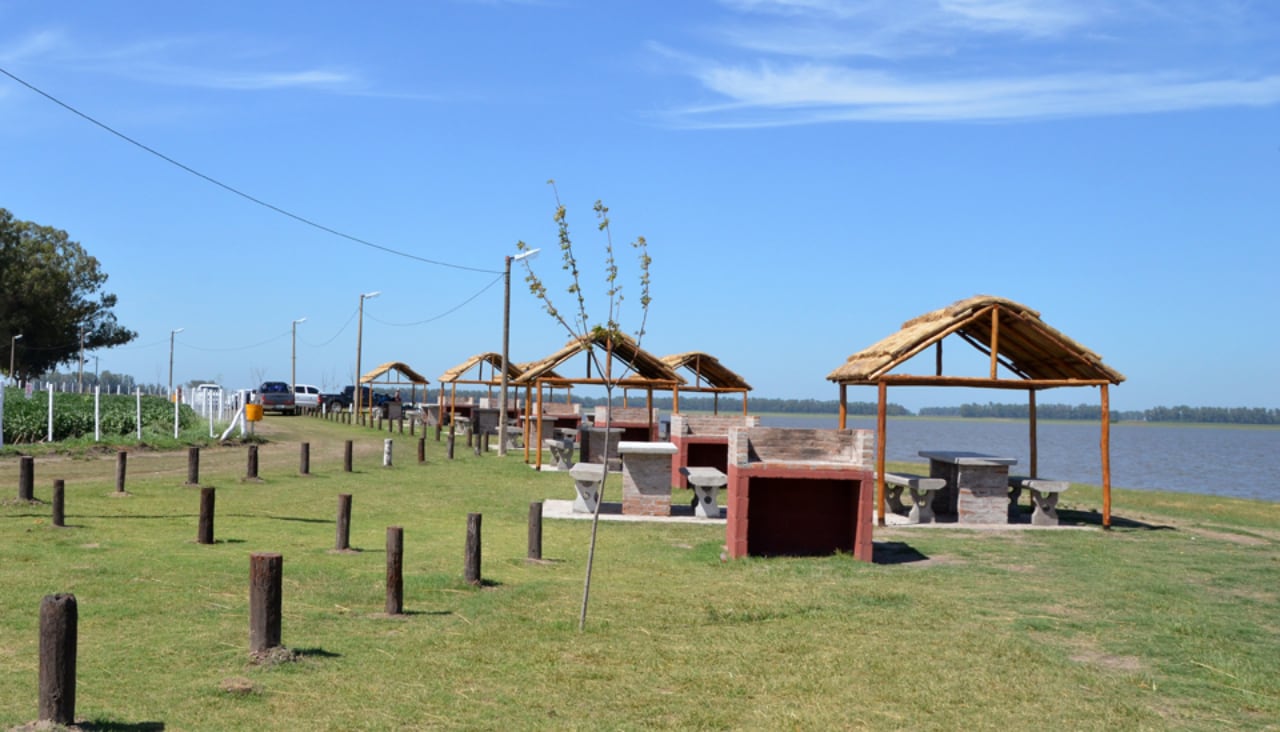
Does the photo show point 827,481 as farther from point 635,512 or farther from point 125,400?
point 125,400

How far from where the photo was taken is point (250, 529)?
1445 centimetres

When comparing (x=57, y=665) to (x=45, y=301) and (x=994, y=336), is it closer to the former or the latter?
(x=994, y=336)

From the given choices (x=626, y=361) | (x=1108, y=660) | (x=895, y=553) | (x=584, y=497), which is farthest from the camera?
(x=626, y=361)

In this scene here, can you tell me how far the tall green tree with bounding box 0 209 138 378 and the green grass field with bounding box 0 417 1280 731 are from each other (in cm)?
6342

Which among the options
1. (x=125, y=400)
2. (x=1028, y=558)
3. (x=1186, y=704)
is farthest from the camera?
(x=125, y=400)

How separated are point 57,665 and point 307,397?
205 feet

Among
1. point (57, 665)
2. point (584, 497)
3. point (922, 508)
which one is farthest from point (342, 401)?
point (57, 665)

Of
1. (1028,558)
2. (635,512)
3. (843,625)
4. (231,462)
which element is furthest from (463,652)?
(231,462)

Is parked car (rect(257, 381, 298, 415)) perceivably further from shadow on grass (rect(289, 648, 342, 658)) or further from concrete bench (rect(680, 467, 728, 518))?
shadow on grass (rect(289, 648, 342, 658))

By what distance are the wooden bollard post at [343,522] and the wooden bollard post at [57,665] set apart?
22.1 feet

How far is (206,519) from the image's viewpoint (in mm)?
12844

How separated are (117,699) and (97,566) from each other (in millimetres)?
4751

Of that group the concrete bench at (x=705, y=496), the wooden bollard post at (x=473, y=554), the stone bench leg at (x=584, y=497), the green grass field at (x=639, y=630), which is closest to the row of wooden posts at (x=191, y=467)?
the green grass field at (x=639, y=630)

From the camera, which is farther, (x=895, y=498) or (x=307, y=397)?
(x=307, y=397)
